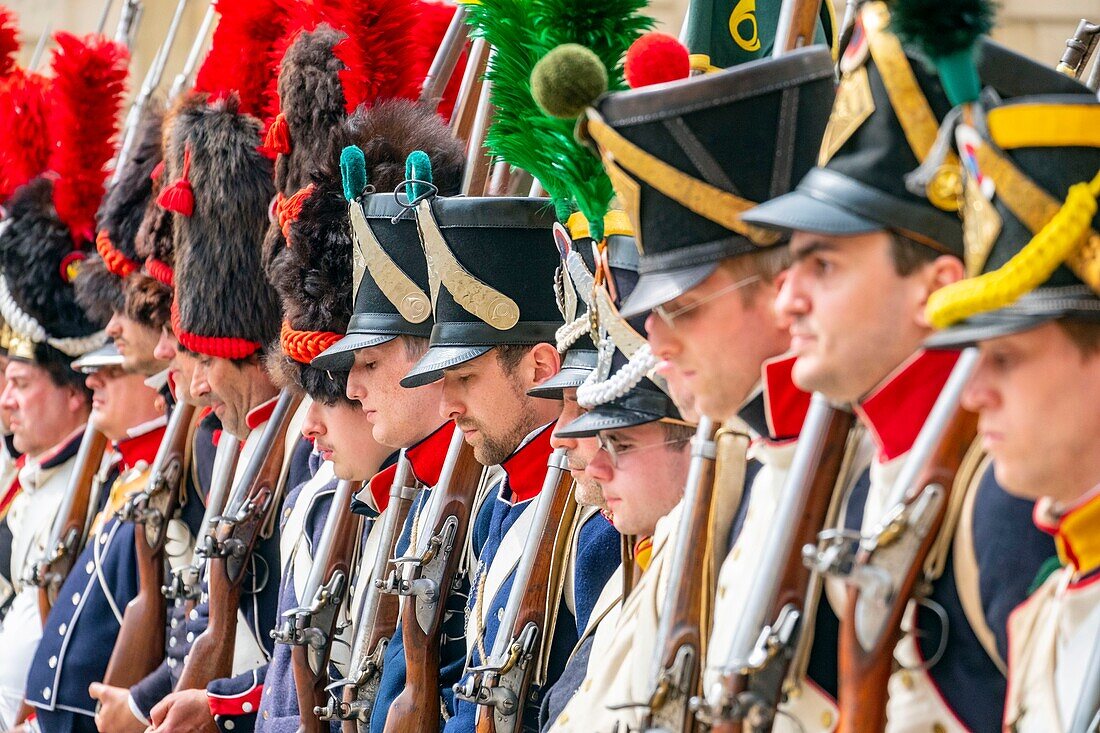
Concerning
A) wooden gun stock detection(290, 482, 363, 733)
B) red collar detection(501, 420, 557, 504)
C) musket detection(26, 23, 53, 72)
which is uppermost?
musket detection(26, 23, 53, 72)

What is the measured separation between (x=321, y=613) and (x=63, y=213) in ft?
9.53

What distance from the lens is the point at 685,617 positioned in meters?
2.94

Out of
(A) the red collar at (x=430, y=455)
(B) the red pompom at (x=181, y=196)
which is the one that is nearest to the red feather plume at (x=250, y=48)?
(B) the red pompom at (x=181, y=196)

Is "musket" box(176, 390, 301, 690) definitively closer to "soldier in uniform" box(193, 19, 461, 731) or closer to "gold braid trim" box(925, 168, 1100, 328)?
"soldier in uniform" box(193, 19, 461, 731)

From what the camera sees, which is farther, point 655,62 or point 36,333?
point 36,333

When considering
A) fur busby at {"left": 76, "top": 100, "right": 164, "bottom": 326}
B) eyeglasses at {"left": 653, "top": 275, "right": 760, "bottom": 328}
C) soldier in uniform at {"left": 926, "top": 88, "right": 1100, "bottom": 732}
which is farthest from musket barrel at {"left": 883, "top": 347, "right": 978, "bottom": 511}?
fur busby at {"left": 76, "top": 100, "right": 164, "bottom": 326}

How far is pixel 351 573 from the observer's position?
16.7 feet

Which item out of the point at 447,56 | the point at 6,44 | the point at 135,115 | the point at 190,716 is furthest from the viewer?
the point at 6,44

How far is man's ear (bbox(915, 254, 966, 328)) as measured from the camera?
240 cm

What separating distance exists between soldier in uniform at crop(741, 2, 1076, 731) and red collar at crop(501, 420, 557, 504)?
5.82ft

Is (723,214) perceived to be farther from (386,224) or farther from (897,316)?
(386,224)

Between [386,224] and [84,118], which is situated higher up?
[84,118]

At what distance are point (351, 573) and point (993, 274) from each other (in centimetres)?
324

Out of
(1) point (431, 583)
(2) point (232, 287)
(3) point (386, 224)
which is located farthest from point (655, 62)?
(2) point (232, 287)
